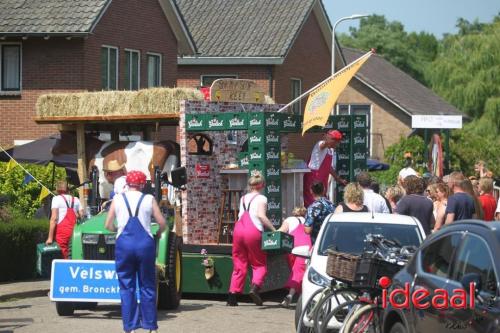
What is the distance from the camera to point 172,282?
14867 millimetres

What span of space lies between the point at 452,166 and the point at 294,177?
28.7 metres

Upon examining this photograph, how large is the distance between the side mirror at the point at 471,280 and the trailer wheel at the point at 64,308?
744 centimetres

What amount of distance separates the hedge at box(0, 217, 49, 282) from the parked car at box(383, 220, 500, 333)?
1022 cm

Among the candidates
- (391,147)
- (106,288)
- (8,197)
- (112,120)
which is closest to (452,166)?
(391,147)

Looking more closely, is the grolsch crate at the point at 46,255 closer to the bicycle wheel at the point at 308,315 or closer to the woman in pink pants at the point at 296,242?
the woman in pink pants at the point at 296,242

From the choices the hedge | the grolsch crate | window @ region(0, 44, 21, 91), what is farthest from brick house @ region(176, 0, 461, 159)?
the grolsch crate

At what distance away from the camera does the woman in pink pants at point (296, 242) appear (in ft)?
51.4

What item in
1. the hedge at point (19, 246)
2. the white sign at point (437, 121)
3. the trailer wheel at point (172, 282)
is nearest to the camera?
the trailer wheel at point (172, 282)

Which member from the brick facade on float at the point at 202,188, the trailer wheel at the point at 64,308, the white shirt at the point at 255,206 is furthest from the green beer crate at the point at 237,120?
the trailer wheel at the point at 64,308

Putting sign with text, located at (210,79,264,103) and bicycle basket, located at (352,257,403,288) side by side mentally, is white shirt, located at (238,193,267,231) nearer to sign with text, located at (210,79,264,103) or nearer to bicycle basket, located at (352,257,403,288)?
sign with text, located at (210,79,264,103)

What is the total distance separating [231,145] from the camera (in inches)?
719

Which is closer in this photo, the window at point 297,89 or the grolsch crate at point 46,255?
the grolsch crate at point 46,255

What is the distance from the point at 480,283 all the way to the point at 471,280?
64 millimetres

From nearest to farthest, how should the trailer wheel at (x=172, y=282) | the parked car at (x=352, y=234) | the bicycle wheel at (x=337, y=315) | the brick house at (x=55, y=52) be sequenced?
the bicycle wheel at (x=337, y=315)
the parked car at (x=352, y=234)
the trailer wheel at (x=172, y=282)
the brick house at (x=55, y=52)
